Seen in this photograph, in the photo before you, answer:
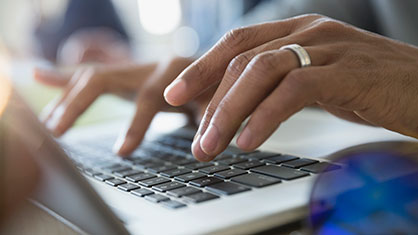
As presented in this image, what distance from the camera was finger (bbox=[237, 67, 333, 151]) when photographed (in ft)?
1.26

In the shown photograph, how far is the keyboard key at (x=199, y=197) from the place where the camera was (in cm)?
36

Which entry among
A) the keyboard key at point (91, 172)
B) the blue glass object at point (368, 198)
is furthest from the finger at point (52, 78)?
the blue glass object at point (368, 198)

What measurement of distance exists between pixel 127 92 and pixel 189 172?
1.53 feet

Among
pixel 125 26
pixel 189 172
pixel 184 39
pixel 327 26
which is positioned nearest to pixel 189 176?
pixel 189 172

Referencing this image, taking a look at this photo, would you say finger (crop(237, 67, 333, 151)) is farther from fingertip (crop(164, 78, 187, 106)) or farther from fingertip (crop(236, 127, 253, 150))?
fingertip (crop(164, 78, 187, 106))

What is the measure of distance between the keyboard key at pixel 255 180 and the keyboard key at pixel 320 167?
0.14 feet

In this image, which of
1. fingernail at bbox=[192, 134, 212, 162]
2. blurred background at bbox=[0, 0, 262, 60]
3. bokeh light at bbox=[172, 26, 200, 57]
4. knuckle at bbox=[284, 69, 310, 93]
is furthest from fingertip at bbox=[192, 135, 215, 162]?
bokeh light at bbox=[172, 26, 200, 57]

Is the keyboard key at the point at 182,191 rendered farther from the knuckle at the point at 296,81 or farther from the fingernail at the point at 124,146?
the fingernail at the point at 124,146

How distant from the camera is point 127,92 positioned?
909 millimetres

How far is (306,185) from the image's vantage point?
0.38m

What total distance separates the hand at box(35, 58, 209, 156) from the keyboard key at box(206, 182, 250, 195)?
0.30 meters

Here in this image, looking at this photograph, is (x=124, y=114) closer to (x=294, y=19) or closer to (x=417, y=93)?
(x=294, y=19)

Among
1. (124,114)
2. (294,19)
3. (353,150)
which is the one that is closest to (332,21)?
(294,19)

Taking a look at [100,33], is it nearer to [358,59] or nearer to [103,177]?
[103,177]
